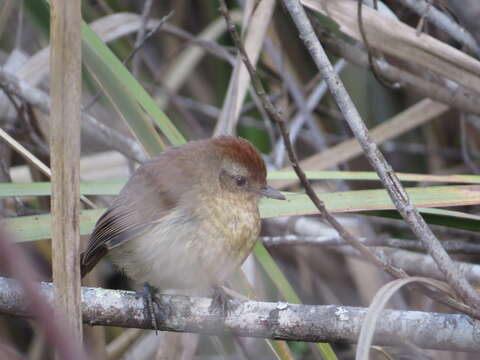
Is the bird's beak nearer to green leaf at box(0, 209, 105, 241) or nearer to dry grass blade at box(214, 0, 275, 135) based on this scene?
dry grass blade at box(214, 0, 275, 135)

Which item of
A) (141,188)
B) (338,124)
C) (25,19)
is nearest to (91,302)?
(141,188)

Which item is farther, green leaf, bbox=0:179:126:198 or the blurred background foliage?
the blurred background foliage

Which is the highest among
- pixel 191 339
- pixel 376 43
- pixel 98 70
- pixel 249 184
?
pixel 376 43

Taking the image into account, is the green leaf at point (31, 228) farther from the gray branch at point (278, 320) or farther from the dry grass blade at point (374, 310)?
the dry grass blade at point (374, 310)

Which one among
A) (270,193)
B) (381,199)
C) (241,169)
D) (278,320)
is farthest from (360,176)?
(278,320)

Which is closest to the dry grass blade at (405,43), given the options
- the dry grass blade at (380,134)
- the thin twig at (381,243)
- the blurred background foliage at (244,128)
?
the blurred background foliage at (244,128)

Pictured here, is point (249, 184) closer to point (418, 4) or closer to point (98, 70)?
point (98, 70)

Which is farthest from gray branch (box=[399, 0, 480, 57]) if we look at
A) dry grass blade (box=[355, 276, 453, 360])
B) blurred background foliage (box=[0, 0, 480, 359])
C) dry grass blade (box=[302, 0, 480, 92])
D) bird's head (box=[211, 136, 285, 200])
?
dry grass blade (box=[355, 276, 453, 360])

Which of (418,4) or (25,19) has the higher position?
(25,19)

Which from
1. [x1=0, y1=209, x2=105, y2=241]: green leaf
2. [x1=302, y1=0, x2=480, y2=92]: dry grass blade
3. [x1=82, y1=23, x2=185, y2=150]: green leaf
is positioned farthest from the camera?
[x1=302, y1=0, x2=480, y2=92]: dry grass blade
